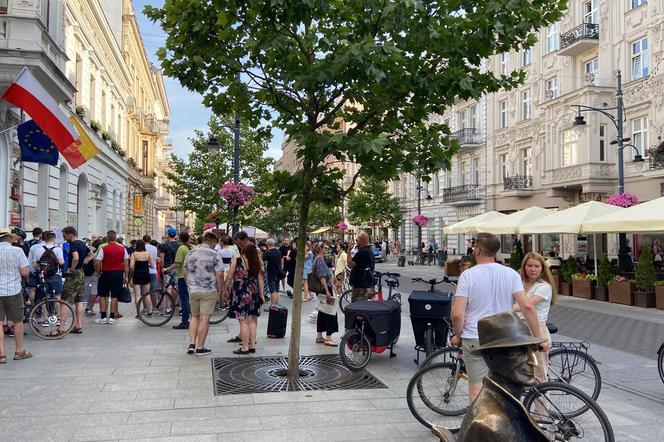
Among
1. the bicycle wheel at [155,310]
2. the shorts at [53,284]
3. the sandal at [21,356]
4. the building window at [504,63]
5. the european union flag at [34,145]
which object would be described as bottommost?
the sandal at [21,356]

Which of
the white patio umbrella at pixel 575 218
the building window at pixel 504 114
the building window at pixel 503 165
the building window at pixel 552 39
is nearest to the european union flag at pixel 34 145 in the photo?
the white patio umbrella at pixel 575 218

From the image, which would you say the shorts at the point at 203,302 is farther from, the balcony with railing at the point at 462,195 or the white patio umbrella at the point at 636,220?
the balcony with railing at the point at 462,195

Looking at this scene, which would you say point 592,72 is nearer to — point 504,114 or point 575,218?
point 504,114

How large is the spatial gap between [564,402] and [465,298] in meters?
1.00

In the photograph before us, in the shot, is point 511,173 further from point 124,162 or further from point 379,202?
point 124,162

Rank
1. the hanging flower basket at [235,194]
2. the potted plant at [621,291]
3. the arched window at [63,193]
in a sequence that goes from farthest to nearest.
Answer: the arched window at [63,193], the hanging flower basket at [235,194], the potted plant at [621,291]

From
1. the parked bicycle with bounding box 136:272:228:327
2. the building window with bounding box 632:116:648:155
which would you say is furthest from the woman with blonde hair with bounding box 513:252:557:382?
the building window with bounding box 632:116:648:155

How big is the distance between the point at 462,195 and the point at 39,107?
32992 millimetres

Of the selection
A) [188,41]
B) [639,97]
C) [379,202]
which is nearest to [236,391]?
[188,41]

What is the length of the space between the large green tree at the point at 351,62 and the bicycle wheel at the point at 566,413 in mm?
2789

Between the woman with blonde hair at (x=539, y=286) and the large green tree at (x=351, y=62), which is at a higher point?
the large green tree at (x=351, y=62)

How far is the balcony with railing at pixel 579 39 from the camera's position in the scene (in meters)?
28.3

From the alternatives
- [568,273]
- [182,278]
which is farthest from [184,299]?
[568,273]

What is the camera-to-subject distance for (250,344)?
8414mm
